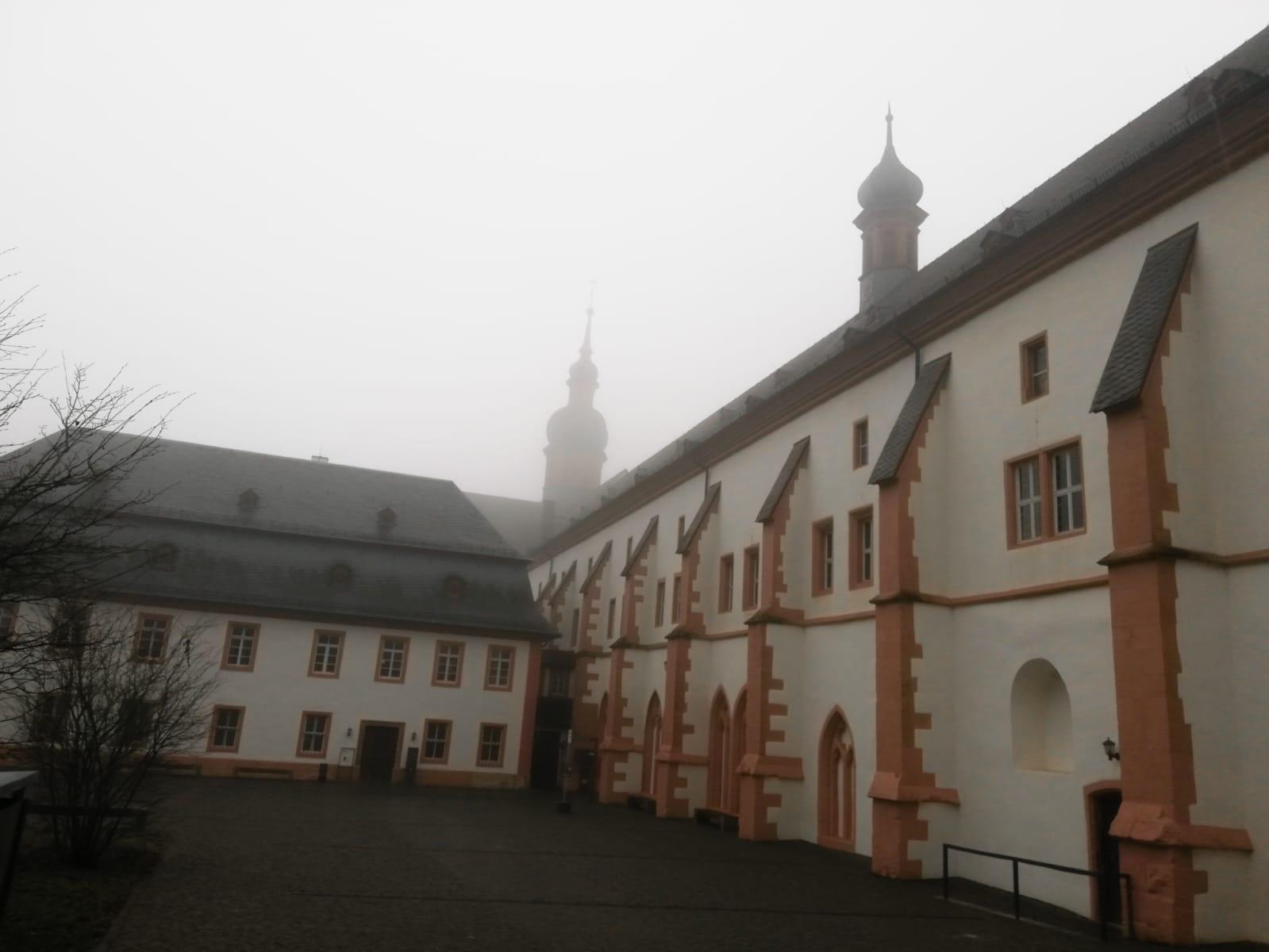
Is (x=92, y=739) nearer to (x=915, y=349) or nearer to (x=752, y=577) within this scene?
(x=915, y=349)

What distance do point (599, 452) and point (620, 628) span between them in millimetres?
39185

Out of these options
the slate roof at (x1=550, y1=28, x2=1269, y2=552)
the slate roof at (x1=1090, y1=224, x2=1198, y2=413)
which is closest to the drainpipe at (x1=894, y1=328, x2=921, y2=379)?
the slate roof at (x1=550, y1=28, x2=1269, y2=552)

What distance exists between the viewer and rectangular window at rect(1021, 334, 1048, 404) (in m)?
16.8

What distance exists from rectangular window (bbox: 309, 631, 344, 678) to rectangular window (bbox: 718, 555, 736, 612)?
1445cm

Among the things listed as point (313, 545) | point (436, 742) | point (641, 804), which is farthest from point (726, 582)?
point (313, 545)

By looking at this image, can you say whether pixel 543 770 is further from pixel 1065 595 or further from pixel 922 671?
pixel 1065 595

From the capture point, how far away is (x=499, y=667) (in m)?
36.7

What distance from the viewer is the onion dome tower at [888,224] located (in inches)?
1252

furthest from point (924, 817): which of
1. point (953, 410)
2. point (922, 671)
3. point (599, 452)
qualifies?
point (599, 452)

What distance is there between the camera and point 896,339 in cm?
2100

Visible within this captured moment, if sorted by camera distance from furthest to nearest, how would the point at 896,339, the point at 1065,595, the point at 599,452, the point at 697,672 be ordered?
the point at 599,452
the point at 697,672
the point at 896,339
the point at 1065,595

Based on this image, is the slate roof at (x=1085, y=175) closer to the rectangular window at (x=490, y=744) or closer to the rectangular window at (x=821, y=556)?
the rectangular window at (x=821, y=556)

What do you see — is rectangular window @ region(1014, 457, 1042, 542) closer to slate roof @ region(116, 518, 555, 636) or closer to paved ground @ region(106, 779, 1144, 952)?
paved ground @ region(106, 779, 1144, 952)

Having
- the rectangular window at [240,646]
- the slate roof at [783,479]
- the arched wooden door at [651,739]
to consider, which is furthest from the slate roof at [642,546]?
the rectangular window at [240,646]
